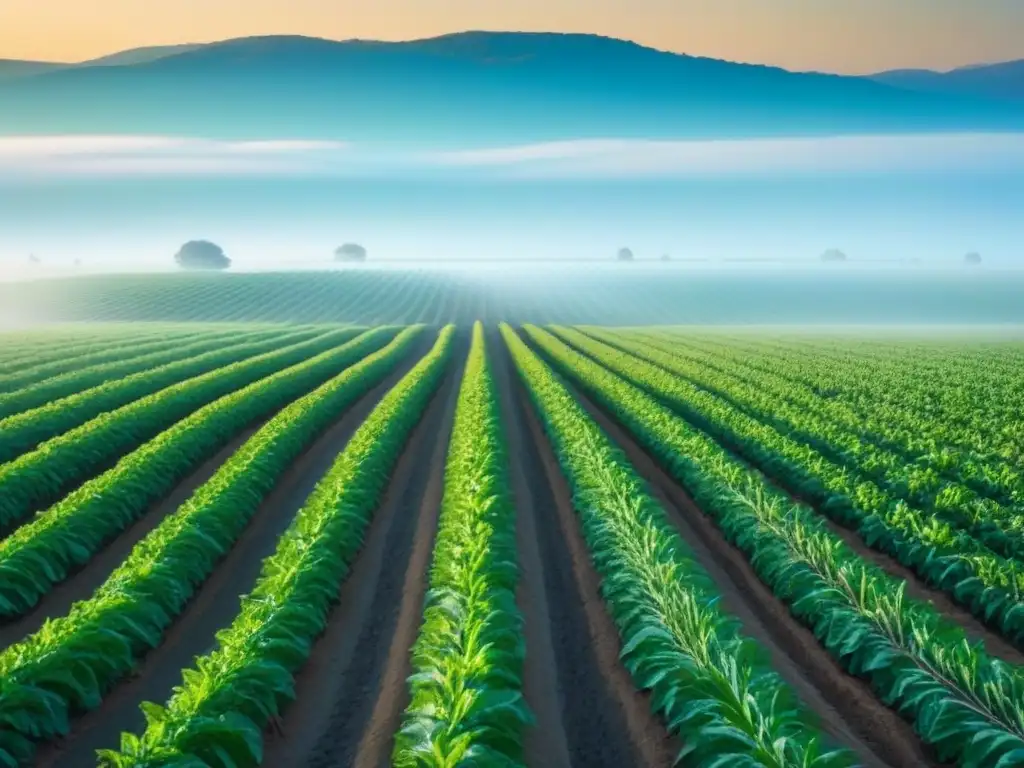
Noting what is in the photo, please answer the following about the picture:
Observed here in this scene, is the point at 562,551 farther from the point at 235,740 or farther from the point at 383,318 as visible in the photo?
the point at 383,318

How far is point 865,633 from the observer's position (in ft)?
29.9

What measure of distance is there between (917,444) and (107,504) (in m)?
18.3

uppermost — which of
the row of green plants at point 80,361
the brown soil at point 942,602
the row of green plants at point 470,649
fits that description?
the row of green plants at point 80,361

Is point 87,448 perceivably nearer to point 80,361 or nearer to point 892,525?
point 892,525

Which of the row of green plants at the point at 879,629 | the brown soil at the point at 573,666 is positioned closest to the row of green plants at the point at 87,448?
the brown soil at the point at 573,666

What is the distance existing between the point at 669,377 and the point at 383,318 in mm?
74780

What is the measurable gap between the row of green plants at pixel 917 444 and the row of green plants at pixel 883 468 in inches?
7.9

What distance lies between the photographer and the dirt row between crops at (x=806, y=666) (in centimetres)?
789

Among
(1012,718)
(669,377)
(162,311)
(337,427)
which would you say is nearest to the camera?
(1012,718)

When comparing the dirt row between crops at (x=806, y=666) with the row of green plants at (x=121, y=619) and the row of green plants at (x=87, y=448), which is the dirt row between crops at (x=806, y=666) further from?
the row of green plants at (x=87, y=448)

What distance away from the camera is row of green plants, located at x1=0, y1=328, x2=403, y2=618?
469 inches

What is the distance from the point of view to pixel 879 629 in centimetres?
916

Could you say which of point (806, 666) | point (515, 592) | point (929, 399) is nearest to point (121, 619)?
point (515, 592)

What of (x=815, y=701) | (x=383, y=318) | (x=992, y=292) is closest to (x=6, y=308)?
(x=383, y=318)
